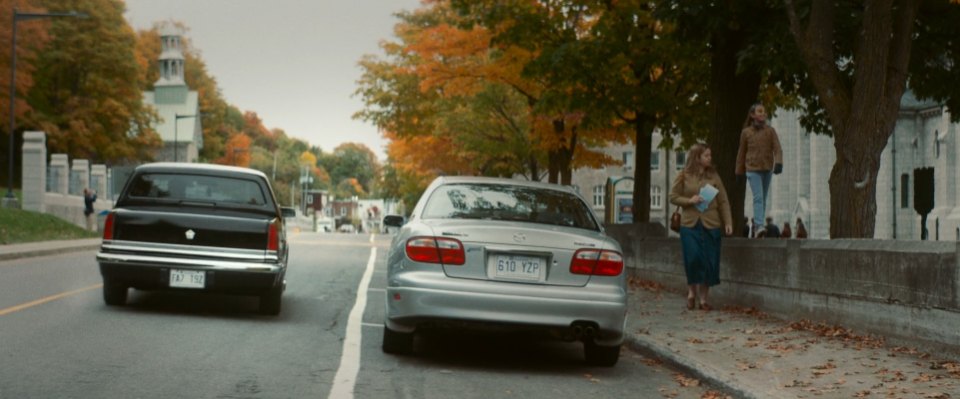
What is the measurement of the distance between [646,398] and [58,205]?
4126 cm

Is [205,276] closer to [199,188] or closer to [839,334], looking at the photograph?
[199,188]

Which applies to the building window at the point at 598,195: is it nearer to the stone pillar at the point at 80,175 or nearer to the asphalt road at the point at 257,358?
the stone pillar at the point at 80,175

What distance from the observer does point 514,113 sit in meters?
37.1

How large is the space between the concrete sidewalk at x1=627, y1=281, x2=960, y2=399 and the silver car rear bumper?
893 mm

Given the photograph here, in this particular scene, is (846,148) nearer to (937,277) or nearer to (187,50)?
(937,277)

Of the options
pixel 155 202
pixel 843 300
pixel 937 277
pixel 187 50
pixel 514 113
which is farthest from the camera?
pixel 187 50

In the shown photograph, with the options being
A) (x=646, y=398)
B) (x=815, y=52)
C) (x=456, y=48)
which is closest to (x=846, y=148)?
(x=815, y=52)

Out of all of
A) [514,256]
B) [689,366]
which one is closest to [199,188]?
[514,256]

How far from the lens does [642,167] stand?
80.6 ft

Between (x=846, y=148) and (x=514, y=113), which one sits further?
(x=514, y=113)

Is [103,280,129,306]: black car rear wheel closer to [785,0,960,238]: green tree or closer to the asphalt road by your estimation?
the asphalt road

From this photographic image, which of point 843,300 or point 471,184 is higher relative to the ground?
point 471,184

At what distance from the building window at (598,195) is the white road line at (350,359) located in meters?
75.5

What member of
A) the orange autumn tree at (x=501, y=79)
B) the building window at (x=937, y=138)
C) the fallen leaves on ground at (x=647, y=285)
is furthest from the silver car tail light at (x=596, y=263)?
the building window at (x=937, y=138)
